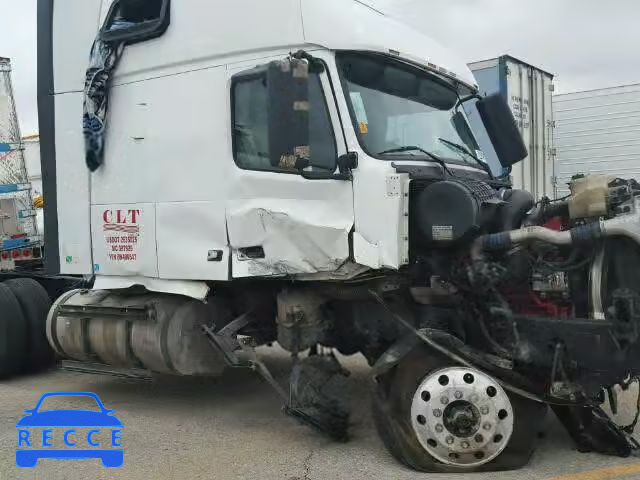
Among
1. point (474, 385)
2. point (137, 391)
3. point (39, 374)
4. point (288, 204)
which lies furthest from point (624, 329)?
point (39, 374)

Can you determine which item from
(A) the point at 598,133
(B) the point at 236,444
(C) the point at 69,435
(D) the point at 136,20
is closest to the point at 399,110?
(D) the point at 136,20

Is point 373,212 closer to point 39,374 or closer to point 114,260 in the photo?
point 114,260

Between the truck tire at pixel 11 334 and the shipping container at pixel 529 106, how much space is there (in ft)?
22.8

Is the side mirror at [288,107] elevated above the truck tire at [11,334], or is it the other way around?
the side mirror at [288,107]

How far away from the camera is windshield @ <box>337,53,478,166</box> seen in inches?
187

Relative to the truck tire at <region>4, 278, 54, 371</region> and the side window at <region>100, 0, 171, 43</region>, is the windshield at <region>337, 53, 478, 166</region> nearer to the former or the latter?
the side window at <region>100, 0, 171, 43</region>

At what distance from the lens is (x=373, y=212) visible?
14.9 ft

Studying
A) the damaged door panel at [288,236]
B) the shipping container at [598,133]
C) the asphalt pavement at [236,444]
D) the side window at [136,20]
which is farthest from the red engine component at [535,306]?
the shipping container at [598,133]

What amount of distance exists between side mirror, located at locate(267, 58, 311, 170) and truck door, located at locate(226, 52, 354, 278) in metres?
0.31

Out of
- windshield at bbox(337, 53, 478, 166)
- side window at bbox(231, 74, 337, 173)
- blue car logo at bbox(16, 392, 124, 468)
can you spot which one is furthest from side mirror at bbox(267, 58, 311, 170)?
blue car logo at bbox(16, 392, 124, 468)

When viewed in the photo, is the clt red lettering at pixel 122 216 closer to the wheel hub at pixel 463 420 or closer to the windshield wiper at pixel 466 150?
the windshield wiper at pixel 466 150

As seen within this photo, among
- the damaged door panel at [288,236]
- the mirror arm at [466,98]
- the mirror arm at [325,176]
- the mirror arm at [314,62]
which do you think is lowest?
the damaged door panel at [288,236]

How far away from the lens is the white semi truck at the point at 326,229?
14.0ft

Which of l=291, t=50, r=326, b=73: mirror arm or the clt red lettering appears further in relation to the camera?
the clt red lettering
